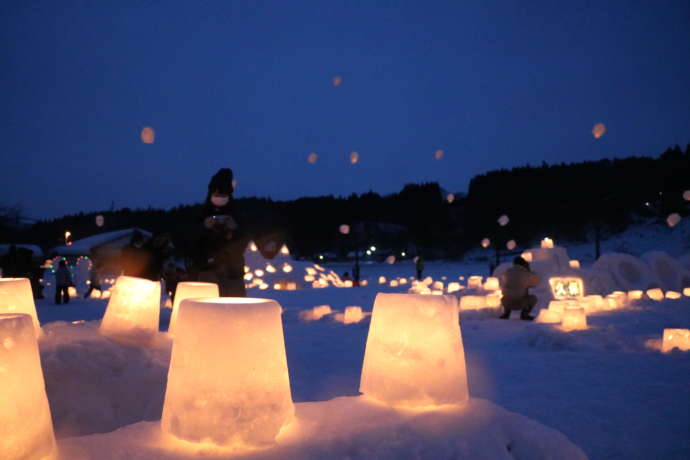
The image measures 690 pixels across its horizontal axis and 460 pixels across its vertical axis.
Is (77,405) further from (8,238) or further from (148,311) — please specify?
(8,238)

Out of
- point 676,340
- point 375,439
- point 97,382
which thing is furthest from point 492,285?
point 375,439

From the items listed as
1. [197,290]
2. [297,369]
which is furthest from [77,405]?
[297,369]

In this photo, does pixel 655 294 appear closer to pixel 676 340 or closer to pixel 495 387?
pixel 676 340

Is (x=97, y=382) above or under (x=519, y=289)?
under

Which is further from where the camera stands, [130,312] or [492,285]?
[492,285]

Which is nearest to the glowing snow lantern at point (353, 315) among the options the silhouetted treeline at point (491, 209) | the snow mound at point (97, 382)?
the snow mound at point (97, 382)

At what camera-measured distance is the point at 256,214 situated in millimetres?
41406

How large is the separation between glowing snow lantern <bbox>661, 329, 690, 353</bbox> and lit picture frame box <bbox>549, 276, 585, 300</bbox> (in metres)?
5.37

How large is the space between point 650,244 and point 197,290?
1417 inches

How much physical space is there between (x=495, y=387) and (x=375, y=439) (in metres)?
2.92

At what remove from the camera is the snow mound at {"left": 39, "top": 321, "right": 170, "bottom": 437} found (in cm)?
397

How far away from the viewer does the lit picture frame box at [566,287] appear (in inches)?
455

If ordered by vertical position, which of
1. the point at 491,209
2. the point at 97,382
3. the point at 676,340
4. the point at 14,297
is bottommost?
the point at 676,340

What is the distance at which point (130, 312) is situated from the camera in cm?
524
